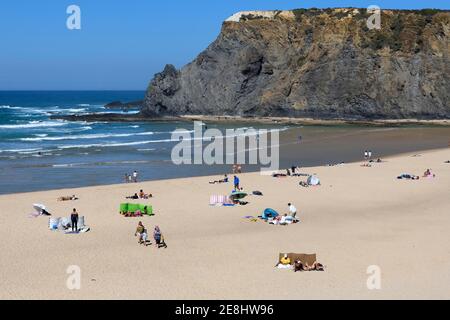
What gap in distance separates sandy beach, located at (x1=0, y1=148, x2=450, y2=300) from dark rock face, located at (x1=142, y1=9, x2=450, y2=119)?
4845 centimetres

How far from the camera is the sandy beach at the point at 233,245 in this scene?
1394 centimetres

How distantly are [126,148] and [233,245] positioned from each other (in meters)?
31.1

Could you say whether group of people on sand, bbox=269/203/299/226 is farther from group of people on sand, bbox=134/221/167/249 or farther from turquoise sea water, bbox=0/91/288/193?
turquoise sea water, bbox=0/91/288/193

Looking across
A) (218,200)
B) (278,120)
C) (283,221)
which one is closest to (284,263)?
(283,221)

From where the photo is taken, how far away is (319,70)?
78188 millimetres

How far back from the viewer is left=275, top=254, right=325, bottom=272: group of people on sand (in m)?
15.2

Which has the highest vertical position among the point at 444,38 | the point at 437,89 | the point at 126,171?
the point at 444,38

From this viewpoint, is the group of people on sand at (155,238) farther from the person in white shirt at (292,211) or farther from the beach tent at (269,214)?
the person in white shirt at (292,211)

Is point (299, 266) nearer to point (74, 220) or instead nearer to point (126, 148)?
point (74, 220)

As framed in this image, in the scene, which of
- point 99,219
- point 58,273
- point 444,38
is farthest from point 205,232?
point 444,38

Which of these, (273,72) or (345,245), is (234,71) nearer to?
(273,72)

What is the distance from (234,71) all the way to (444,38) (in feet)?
87.1

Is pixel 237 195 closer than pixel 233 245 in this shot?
No

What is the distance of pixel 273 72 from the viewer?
85000mm
